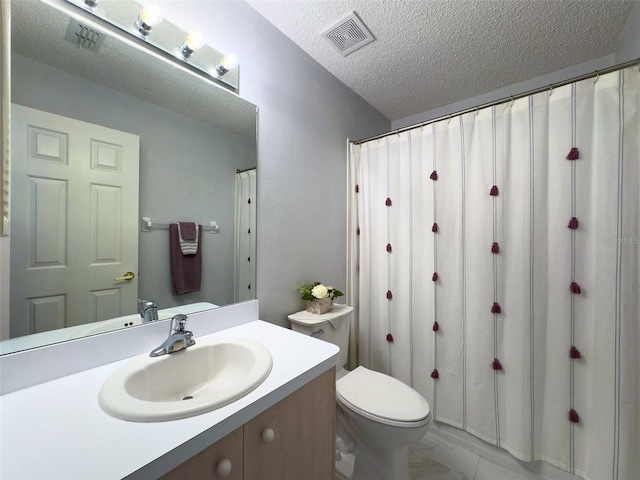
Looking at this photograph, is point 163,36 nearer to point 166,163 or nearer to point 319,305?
point 166,163

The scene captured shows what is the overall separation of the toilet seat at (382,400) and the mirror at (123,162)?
687 mm

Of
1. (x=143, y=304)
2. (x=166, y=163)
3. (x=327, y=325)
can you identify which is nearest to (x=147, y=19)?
(x=166, y=163)

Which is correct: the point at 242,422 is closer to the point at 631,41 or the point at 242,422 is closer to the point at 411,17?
the point at 411,17

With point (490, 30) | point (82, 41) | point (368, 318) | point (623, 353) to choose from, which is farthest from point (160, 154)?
point (623, 353)

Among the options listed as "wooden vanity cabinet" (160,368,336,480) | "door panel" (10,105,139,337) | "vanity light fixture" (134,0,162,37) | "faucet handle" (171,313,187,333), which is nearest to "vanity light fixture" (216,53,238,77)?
"vanity light fixture" (134,0,162,37)

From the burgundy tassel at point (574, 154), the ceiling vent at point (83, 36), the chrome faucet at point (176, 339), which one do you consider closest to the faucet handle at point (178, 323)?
the chrome faucet at point (176, 339)

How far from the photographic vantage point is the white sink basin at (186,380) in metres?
0.57

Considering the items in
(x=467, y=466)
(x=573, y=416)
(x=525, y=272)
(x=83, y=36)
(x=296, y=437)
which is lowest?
(x=467, y=466)

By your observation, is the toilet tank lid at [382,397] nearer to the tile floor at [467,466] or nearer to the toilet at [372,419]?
the toilet at [372,419]

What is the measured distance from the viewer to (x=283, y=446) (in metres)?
0.72

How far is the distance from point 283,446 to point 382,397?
0.66 m

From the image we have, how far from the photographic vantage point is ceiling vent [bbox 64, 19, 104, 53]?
0.81 m

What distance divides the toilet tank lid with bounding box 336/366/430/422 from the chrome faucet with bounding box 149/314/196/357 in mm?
761

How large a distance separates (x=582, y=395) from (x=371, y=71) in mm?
2094
